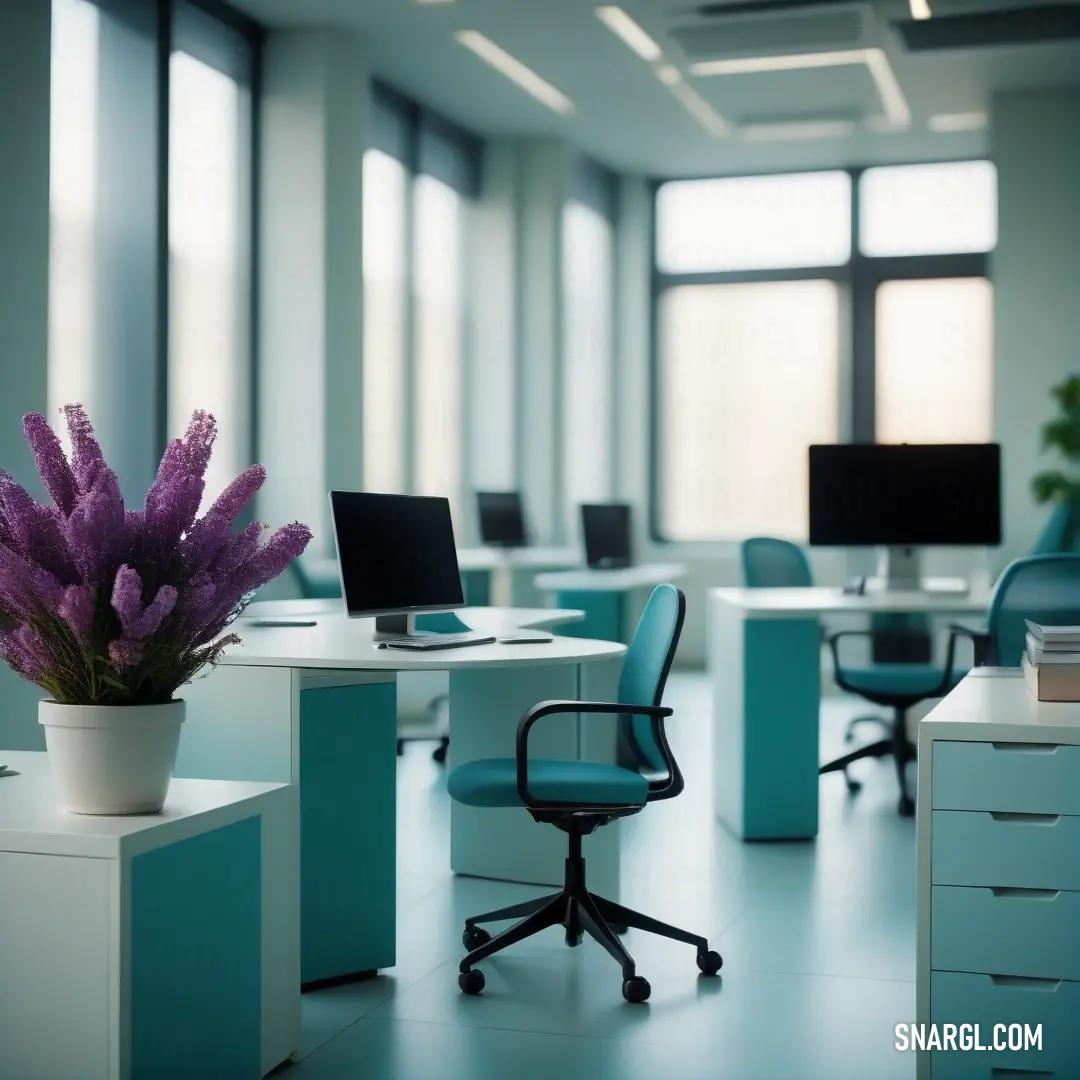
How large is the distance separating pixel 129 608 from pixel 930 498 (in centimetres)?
407

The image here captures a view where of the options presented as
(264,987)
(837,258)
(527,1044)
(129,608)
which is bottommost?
(527,1044)

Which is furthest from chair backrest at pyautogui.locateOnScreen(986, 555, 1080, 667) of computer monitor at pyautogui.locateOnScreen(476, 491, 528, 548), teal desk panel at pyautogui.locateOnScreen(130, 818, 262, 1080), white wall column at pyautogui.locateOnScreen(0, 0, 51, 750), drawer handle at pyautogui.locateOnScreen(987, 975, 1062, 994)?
computer monitor at pyautogui.locateOnScreen(476, 491, 528, 548)

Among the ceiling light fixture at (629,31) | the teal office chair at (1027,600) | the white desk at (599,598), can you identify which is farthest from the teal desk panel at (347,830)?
the ceiling light fixture at (629,31)

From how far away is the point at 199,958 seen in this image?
2.34 meters

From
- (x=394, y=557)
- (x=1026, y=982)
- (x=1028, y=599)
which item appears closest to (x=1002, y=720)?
(x=1026, y=982)

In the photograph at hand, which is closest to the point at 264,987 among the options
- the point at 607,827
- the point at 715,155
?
the point at 607,827

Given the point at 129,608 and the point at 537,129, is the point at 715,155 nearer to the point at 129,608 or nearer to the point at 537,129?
the point at 537,129

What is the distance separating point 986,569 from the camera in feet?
27.6

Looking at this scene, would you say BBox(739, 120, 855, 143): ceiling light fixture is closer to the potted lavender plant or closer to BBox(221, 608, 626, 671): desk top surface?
BBox(221, 608, 626, 671): desk top surface

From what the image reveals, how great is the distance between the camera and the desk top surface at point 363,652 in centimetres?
312

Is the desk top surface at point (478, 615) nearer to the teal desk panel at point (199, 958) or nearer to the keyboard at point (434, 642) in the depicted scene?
the keyboard at point (434, 642)

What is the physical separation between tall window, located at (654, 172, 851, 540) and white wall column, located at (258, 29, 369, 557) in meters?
3.90

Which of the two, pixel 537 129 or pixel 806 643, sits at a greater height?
pixel 537 129

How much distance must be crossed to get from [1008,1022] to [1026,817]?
0.35 m
